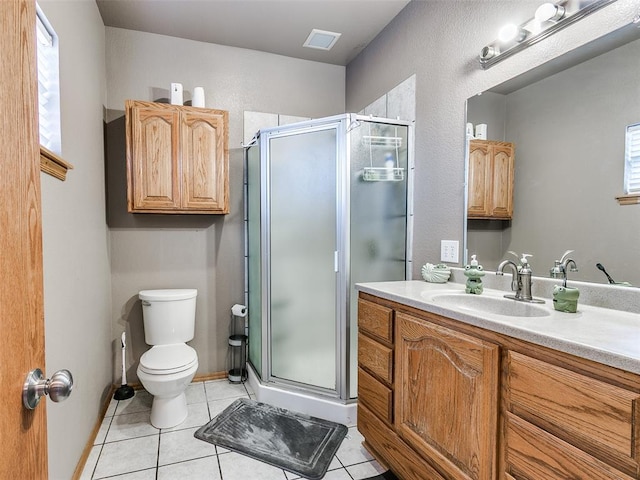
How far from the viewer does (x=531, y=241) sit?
5.16ft

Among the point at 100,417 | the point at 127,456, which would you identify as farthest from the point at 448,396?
the point at 100,417

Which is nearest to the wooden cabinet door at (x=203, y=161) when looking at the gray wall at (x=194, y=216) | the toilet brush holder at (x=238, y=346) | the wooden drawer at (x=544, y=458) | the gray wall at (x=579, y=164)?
the gray wall at (x=194, y=216)

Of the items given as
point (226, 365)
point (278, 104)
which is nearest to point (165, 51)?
point (278, 104)

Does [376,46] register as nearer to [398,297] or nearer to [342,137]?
[342,137]

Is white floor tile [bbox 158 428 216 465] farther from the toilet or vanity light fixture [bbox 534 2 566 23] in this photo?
vanity light fixture [bbox 534 2 566 23]

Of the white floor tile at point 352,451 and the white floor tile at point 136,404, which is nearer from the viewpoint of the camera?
the white floor tile at point 352,451

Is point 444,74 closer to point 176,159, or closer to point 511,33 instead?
point 511,33

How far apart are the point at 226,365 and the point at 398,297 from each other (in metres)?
1.91

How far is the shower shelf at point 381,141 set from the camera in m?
2.22

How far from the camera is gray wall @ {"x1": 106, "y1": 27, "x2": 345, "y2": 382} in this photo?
8.48ft

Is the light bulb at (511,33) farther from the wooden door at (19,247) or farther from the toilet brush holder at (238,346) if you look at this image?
the toilet brush holder at (238,346)

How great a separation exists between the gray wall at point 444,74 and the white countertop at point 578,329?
730mm

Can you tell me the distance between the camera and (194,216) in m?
2.76

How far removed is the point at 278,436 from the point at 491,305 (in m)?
1.39
